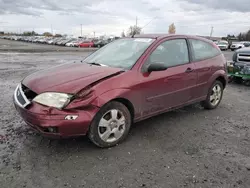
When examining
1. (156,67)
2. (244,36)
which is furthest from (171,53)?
(244,36)

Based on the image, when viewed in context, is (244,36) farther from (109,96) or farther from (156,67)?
(109,96)

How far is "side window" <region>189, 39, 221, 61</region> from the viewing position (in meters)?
4.82

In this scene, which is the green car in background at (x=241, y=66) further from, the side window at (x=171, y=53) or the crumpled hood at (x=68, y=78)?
the crumpled hood at (x=68, y=78)

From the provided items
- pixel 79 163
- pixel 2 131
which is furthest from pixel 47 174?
pixel 2 131

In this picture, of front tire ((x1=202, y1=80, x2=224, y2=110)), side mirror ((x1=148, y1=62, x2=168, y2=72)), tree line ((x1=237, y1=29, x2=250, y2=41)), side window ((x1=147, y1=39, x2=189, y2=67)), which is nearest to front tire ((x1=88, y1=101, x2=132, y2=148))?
side mirror ((x1=148, y1=62, x2=168, y2=72))

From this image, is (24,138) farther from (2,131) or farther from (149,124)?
(149,124)

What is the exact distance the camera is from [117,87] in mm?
3408

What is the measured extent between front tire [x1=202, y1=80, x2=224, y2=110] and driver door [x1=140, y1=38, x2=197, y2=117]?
2.47 ft

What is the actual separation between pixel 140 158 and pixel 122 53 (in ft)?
6.22

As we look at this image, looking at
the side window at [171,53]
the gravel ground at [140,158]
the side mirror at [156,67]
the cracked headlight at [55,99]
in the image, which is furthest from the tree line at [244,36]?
the cracked headlight at [55,99]

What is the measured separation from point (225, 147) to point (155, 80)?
1.49 meters

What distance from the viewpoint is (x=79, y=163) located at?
10.2 ft

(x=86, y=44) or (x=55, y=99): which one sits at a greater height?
(x=86, y=44)

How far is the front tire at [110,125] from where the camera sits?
10.9 feet
